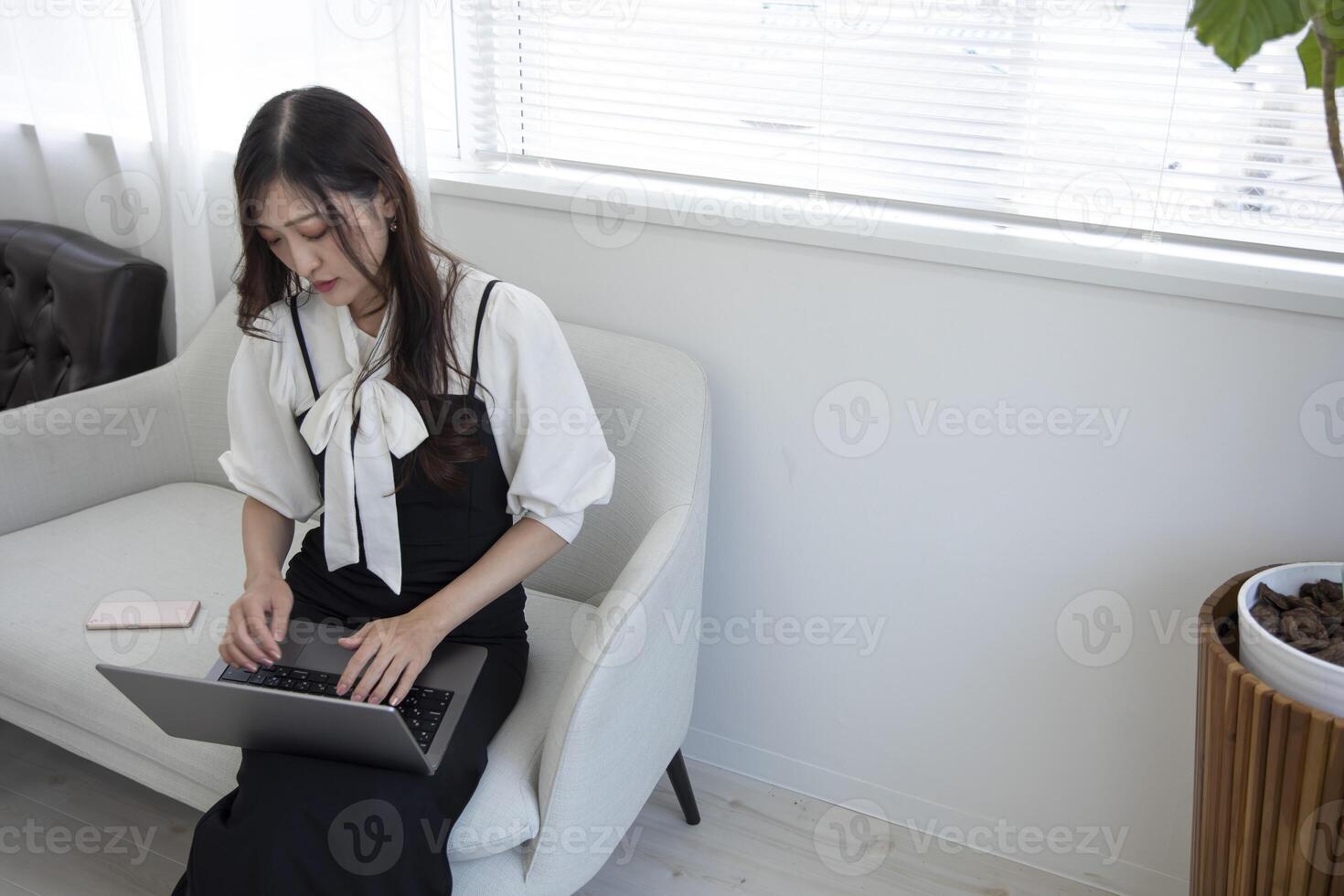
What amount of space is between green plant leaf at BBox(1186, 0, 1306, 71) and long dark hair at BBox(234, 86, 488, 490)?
3.01ft

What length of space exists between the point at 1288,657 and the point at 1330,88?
0.58 m

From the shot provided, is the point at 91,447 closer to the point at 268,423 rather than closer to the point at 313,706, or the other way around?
the point at 268,423

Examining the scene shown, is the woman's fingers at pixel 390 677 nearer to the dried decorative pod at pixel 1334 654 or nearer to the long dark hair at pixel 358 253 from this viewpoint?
the long dark hair at pixel 358 253

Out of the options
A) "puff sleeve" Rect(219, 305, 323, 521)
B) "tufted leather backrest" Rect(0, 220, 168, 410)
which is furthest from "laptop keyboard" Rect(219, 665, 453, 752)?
"tufted leather backrest" Rect(0, 220, 168, 410)

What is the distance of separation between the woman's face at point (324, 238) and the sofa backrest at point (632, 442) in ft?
1.49

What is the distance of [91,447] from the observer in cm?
204

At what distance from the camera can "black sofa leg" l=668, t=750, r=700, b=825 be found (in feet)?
6.02

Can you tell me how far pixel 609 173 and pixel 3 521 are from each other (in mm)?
1216

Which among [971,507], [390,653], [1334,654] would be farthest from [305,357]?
[1334,654]

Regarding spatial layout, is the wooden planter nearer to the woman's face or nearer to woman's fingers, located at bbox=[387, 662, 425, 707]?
woman's fingers, located at bbox=[387, 662, 425, 707]

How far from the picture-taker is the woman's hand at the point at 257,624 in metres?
1.42

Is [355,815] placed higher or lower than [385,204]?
lower

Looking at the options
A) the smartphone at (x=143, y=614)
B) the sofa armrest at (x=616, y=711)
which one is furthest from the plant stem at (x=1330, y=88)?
the smartphone at (x=143, y=614)

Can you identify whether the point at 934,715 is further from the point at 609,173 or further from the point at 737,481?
the point at 609,173
